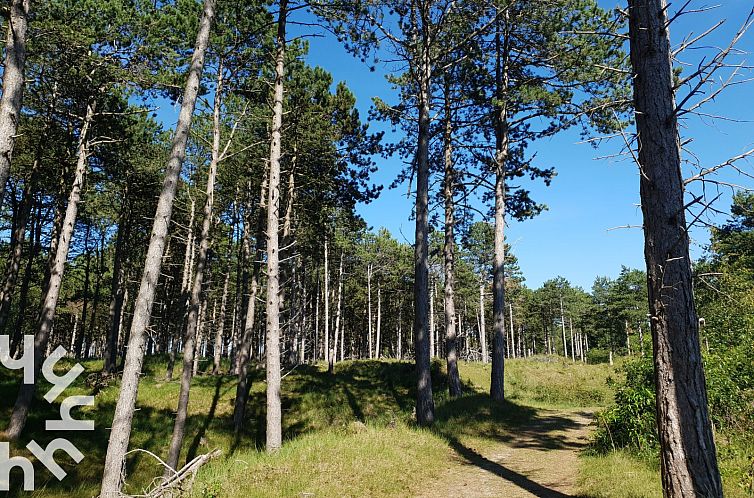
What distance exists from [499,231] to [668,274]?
33.9 ft

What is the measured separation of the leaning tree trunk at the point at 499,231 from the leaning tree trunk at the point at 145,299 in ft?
30.2

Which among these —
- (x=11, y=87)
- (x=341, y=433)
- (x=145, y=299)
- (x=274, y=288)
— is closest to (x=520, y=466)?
(x=341, y=433)

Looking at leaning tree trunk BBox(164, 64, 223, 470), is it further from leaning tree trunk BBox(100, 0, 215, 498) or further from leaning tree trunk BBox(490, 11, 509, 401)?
leaning tree trunk BBox(490, 11, 509, 401)

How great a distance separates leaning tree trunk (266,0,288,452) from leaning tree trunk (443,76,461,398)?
23.7 ft

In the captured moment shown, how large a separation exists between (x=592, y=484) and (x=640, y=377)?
3.50 meters

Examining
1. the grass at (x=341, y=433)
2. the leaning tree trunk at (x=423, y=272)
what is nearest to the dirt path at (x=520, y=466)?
the grass at (x=341, y=433)

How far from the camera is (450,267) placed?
16.6m

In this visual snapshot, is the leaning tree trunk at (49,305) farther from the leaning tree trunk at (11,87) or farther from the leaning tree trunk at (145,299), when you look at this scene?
the leaning tree trunk at (145,299)

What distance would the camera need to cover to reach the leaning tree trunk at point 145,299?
5.61 meters

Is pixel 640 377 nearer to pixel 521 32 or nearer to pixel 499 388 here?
pixel 499 388

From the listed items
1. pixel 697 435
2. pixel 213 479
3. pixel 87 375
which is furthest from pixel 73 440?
pixel 697 435

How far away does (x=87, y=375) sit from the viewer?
18.3m

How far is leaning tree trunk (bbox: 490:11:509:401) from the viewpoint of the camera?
13.4 meters

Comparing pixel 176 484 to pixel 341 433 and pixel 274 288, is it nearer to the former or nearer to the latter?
pixel 341 433
